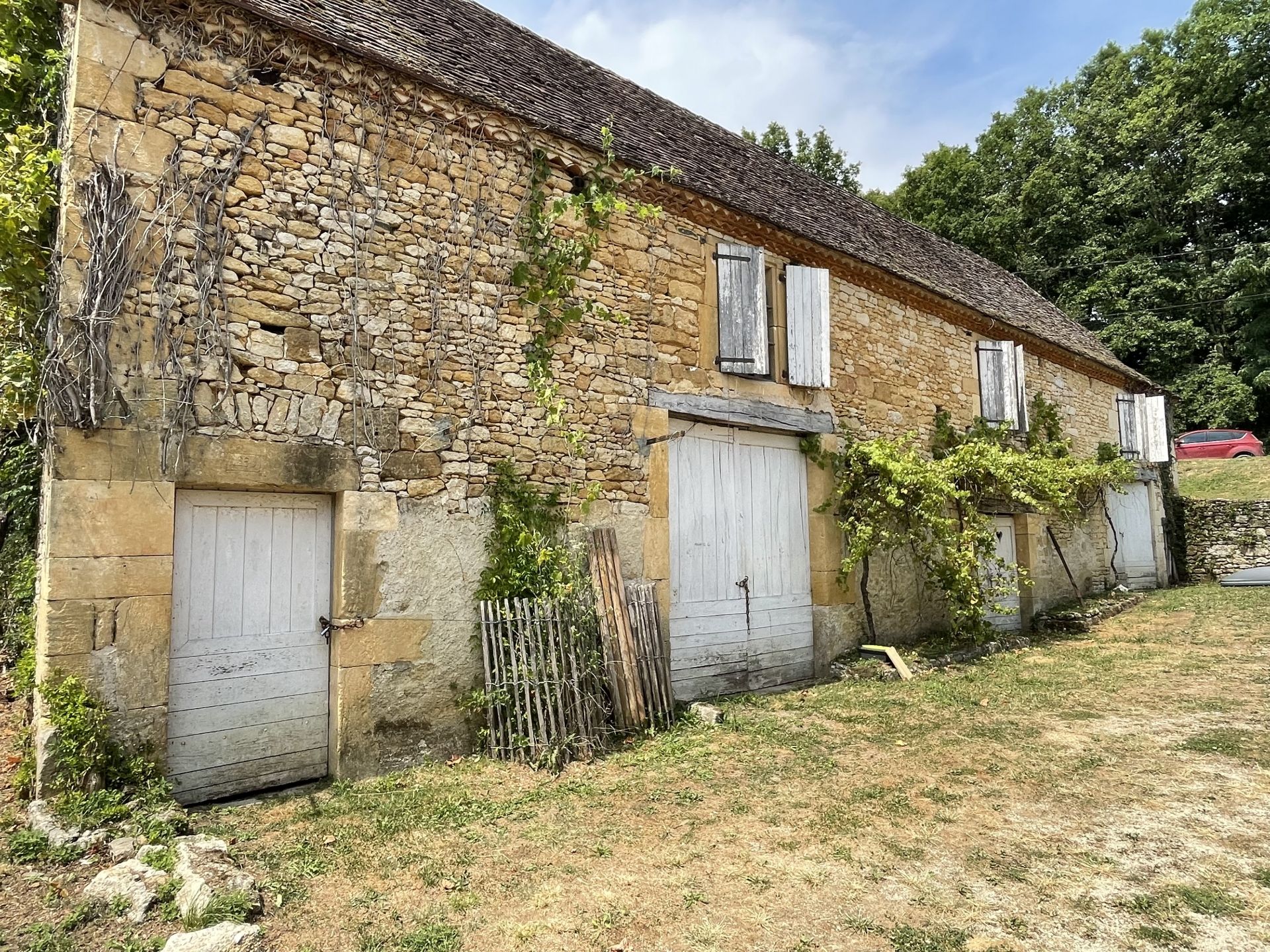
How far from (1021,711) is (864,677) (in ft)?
5.46

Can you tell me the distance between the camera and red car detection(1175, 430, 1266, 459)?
63.9ft

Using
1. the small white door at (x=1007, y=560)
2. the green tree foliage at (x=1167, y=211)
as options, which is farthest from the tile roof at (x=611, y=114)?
the green tree foliage at (x=1167, y=211)

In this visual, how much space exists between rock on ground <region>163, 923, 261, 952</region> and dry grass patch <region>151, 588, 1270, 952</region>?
0.39ft

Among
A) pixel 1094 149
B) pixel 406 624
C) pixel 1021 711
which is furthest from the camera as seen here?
pixel 1094 149

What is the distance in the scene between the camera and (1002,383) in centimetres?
1072

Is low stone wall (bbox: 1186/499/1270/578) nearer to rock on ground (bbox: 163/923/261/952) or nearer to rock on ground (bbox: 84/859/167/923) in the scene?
rock on ground (bbox: 163/923/261/952)

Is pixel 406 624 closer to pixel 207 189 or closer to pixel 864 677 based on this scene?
pixel 207 189

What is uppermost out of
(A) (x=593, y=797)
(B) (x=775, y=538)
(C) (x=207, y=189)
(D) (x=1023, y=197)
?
(D) (x=1023, y=197)

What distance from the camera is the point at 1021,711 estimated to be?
20.1ft

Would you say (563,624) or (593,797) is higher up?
(563,624)

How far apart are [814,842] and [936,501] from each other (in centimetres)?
496

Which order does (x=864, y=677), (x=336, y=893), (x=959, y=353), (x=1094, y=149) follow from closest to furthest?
(x=336, y=893)
(x=864, y=677)
(x=959, y=353)
(x=1094, y=149)

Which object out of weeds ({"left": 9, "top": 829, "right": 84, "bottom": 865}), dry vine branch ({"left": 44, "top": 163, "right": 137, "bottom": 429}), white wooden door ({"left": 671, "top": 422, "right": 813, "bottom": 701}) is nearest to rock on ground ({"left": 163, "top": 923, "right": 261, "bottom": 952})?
weeds ({"left": 9, "top": 829, "right": 84, "bottom": 865})

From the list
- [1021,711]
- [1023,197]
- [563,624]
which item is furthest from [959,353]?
[1023,197]
